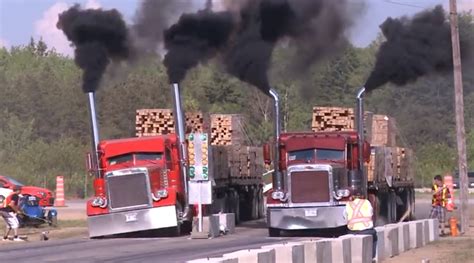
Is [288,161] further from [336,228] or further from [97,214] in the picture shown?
[97,214]

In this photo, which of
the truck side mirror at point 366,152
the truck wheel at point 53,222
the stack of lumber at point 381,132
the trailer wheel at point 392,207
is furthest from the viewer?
the stack of lumber at point 381,132

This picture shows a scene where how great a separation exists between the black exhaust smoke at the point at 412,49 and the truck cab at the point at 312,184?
4648 mm

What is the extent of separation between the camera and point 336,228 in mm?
33312

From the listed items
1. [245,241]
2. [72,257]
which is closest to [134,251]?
[72,257]

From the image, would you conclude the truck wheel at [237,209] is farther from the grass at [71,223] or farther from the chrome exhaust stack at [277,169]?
the chrome exhaust stack at [277,169]

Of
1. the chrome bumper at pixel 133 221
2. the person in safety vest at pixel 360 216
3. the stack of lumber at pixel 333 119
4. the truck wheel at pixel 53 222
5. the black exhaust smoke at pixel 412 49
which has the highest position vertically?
the black exhaust smoke at pixel 412 49

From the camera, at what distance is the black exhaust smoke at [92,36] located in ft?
125

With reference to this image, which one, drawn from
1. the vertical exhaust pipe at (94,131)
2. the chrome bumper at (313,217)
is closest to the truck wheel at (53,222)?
the vertical exhaust pipe at (94,131)

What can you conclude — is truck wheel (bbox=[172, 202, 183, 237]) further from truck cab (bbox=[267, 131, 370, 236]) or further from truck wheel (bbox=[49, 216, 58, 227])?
truck wheel (bbox=[49, 216, 58, 227])

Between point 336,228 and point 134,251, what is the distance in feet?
22.2

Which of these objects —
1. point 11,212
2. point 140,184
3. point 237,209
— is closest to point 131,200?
point 140,184

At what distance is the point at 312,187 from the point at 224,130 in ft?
36.3

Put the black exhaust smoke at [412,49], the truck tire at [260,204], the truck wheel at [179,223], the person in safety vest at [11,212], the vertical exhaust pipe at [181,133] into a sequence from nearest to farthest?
the person in safety vest at [11,212] < the truck wheel at [179,223] < the vertical exhaust pipe at [181,133] < the black exhaust smoke at [412,49] < the truck tire at [260,204]

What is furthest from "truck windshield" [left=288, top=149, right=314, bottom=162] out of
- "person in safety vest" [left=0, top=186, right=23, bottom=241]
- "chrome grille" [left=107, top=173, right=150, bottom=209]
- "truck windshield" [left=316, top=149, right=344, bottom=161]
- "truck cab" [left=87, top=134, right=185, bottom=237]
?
"person in safety vest" [left=0, top=186, right=23, bottom=241]
